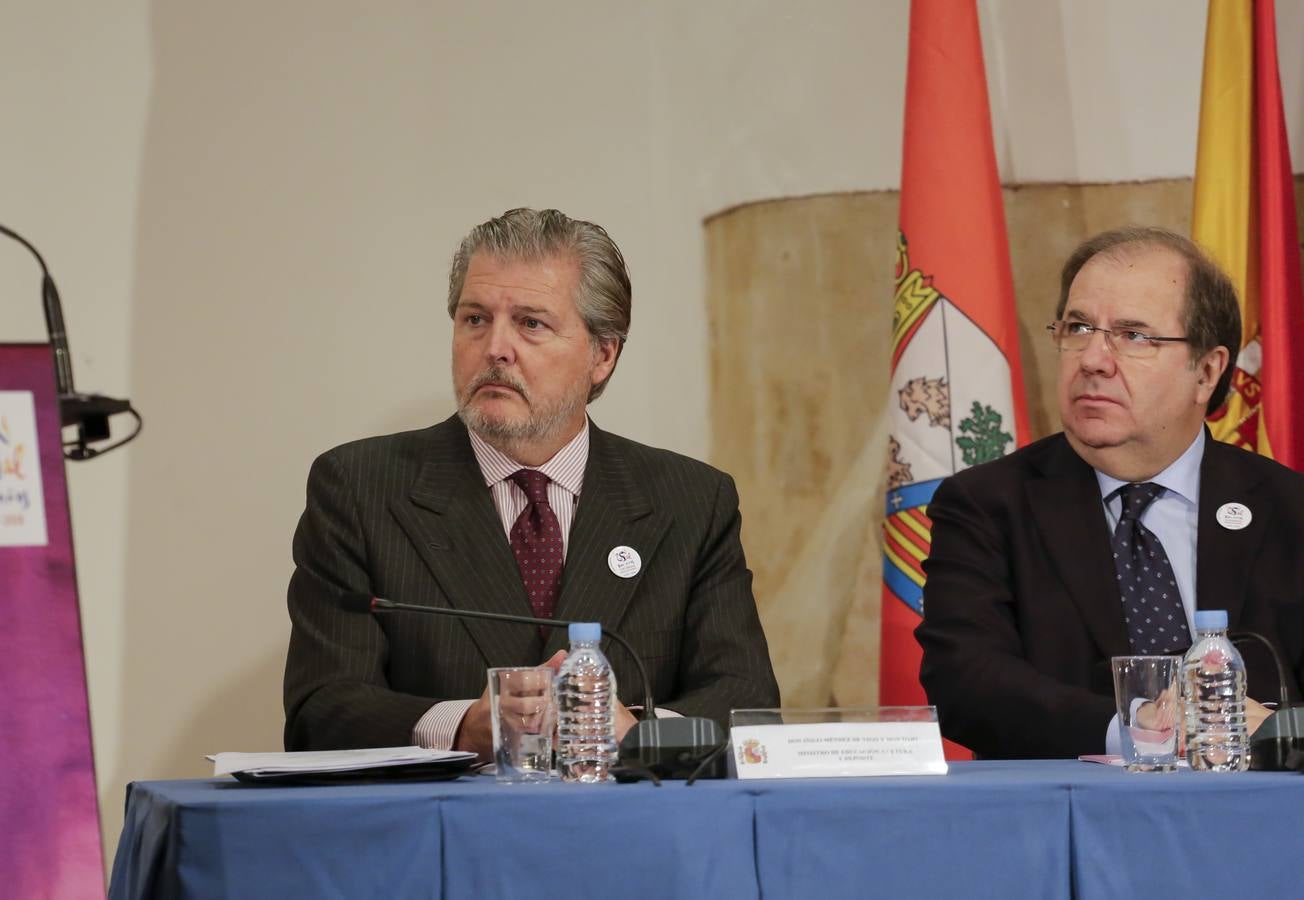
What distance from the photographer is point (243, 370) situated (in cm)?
360

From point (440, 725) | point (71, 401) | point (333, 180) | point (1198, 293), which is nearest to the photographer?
point (71, 401)

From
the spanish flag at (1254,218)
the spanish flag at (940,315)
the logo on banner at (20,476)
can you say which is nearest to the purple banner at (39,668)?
the logo on banner at (20,476)

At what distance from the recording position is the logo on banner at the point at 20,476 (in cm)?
124

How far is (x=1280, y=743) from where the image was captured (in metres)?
1.76

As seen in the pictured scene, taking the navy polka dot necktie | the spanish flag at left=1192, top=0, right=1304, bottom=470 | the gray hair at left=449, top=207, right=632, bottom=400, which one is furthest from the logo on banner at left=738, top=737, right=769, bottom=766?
the spanish flag at left=1192, top=0, right=1304, bottom=470

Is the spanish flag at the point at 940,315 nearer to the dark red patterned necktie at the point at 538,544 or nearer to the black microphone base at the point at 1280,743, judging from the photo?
the dark red patterned necktie at the point at 538,544

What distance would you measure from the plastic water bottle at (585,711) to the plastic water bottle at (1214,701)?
704mm

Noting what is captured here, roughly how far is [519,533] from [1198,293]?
4.16ft

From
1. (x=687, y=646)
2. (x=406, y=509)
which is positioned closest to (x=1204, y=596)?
(x=687, y=646)

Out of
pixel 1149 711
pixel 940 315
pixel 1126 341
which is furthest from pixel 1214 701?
pixel 940 315

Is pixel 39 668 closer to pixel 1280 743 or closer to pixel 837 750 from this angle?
pixel 837 750

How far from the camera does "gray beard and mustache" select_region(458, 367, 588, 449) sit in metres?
2.63

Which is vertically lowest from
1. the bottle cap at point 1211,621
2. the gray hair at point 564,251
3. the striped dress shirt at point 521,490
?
the bottle cap at point 1211,621

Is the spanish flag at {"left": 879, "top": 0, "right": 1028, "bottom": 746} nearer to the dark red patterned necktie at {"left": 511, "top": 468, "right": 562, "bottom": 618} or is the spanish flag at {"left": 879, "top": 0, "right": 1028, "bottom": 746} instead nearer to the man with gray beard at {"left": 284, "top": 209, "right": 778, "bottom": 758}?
the man with gray beard at {"left": 284, "top": 209, "right": 778, "bottom": 758}
